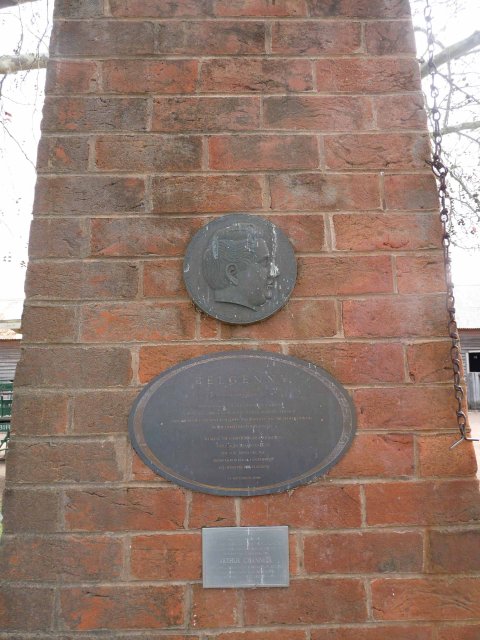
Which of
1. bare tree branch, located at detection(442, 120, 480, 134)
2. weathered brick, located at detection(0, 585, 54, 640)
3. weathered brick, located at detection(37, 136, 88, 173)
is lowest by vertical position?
weathered brick, located at detection(0, 585, 54, 640)

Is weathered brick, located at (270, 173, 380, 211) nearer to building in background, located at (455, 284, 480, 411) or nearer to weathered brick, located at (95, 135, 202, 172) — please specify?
weathered brick, located at (95, 135, 202, 172)

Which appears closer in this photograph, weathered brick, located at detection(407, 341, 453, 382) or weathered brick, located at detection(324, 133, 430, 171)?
weathered brick, located at detection(407, 341, 453, 382)

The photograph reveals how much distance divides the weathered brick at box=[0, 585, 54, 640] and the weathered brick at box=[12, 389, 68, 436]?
1.37 feet

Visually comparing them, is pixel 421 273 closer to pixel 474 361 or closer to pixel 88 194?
pixel 88 194

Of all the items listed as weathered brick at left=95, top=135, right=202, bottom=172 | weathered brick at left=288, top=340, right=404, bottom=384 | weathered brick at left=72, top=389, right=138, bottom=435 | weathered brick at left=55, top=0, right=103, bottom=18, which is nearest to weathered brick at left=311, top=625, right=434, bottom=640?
weathered brick at left=288, top=340, right=404, bottom=384

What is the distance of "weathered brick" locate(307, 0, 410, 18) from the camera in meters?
1.69

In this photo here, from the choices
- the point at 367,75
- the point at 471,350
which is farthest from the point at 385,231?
the point at 471,350

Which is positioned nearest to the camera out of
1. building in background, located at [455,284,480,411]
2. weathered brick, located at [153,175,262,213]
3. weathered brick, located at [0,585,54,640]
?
weathered brick, located at [0,585,54,640]

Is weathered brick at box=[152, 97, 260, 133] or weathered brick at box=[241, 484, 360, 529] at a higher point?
weathered brick at box=[152, 97, 260, 133]

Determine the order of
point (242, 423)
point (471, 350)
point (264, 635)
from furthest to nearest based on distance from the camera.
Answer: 1. point (471, 350)
2. point (242, 423)
3. point (264, 635)

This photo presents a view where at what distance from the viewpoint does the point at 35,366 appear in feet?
4.85

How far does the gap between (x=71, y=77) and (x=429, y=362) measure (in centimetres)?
145

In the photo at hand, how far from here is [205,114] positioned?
163 cm

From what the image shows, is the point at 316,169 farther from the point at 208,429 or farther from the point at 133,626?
→ the point at 133,626
